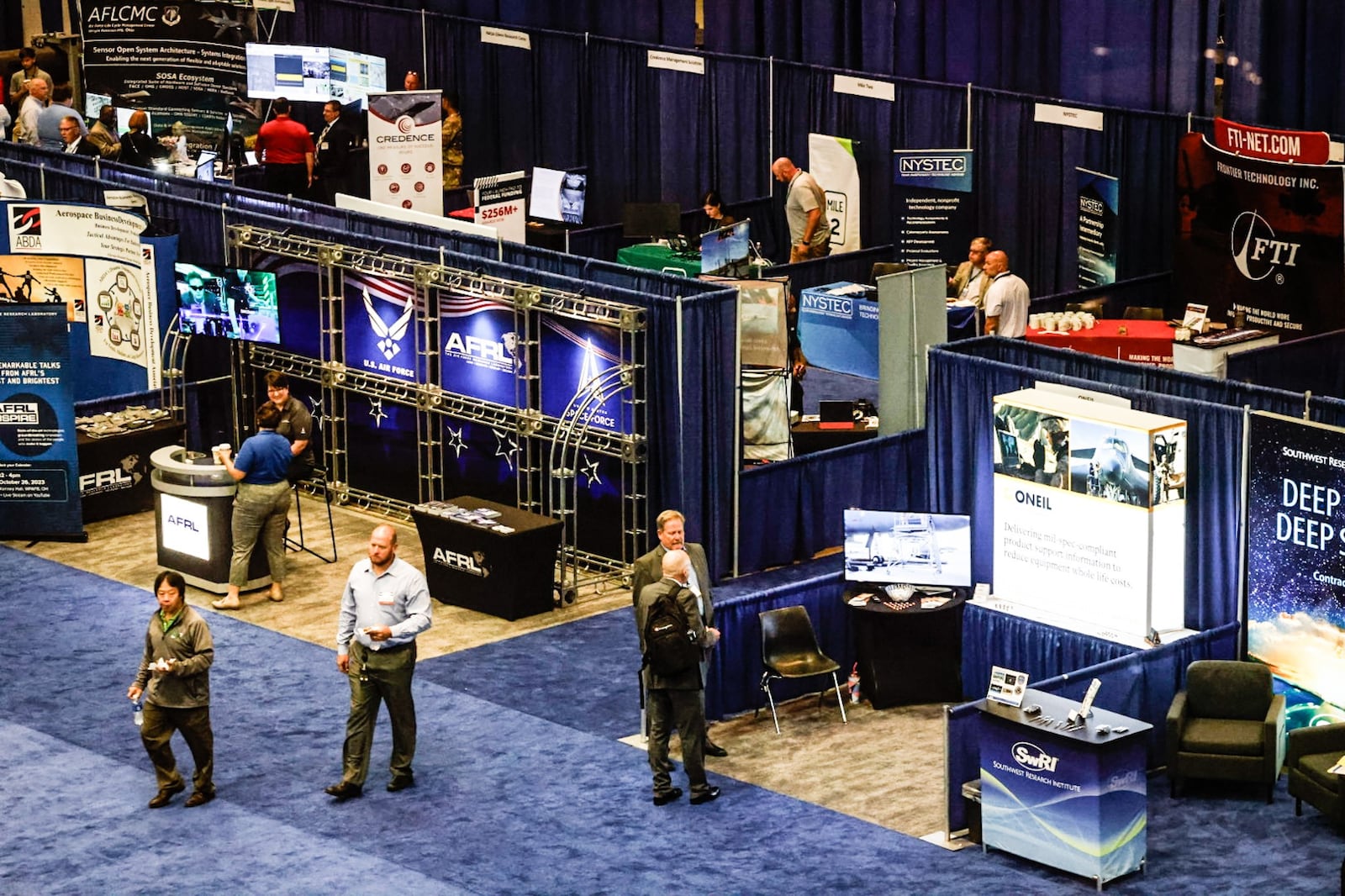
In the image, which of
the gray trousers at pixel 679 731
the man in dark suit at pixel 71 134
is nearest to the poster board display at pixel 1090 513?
the gray trousers at pixel 679 731

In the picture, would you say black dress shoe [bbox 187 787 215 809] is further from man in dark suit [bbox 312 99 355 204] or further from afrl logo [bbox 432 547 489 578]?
man in dark suit [bbox 312 99 355 204]

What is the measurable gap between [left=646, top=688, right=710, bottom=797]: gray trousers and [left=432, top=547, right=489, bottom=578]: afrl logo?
3.14 metres

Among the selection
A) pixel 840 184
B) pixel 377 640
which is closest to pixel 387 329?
pixel 377 640

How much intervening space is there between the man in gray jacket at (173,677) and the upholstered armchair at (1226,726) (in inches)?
189

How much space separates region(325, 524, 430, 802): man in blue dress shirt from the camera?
11.4m

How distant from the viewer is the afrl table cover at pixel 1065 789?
10.6 meters


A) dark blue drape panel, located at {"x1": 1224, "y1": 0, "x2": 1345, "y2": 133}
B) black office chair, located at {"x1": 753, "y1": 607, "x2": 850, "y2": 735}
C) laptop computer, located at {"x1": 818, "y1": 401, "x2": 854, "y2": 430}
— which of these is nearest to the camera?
black office chair, located at {"x1": 753, "y1": 607, "x2": 850, "y2": 735}

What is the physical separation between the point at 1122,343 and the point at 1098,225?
2607 millimetres

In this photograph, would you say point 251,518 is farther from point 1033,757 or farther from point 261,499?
point 1033,757

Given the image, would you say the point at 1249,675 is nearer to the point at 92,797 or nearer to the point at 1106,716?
the point at 1106,716

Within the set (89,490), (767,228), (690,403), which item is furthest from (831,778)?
(767,228)

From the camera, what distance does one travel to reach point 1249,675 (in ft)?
38.4

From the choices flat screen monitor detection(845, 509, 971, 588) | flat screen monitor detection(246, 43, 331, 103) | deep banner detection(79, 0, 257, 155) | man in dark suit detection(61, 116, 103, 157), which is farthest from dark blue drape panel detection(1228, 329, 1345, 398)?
flat screen monitor detection(246, 43, 331, 103)

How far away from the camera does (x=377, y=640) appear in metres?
11.3
